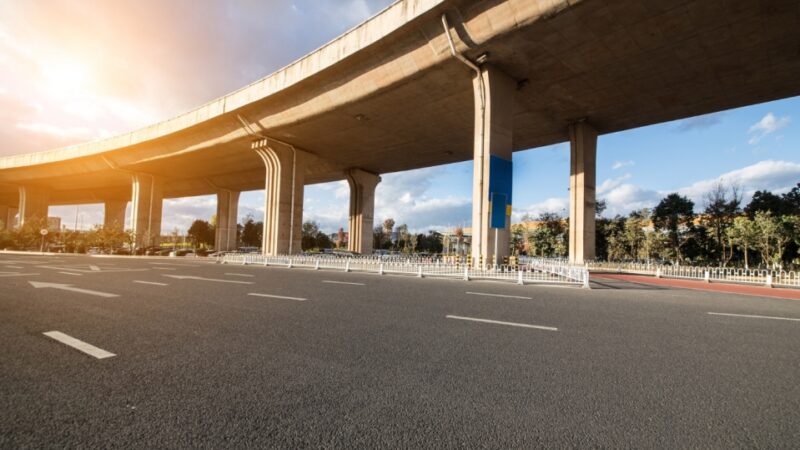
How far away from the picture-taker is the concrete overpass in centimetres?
1619

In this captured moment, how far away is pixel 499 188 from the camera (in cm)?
2039

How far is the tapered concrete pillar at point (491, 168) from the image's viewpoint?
65.0 ft

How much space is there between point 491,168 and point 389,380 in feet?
57.6

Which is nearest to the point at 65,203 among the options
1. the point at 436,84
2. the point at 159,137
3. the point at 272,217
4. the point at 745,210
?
the point at 159,137

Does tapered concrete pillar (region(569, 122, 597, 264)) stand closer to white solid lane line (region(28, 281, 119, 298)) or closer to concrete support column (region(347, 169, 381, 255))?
concrete support column (region(347, 169, 381, 255))

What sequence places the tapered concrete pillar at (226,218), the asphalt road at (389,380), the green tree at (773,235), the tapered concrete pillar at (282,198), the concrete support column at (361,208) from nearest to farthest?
the asphalt road at (389,380), the green tree at (773,235), the tapered concrete pillar at (282,198), the concrete support column at (361,208), the tapered concrete pillar at (226,218)

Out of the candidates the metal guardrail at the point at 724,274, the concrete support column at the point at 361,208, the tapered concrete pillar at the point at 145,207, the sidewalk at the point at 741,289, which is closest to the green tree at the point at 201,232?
the tapered concrete pillar at the point at 145,207

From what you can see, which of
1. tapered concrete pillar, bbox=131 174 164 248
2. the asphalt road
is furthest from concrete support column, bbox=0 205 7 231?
the asphalt road

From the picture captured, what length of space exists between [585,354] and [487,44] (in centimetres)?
1684

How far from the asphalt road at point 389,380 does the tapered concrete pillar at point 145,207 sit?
48434mm

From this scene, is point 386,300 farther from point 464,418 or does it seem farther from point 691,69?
point 691,69

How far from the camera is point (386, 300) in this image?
31.1ft

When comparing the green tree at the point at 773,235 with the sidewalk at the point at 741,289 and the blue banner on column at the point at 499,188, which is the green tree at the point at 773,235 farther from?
the blue banner on column at the point at 499,188

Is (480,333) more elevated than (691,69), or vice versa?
(691,69)
